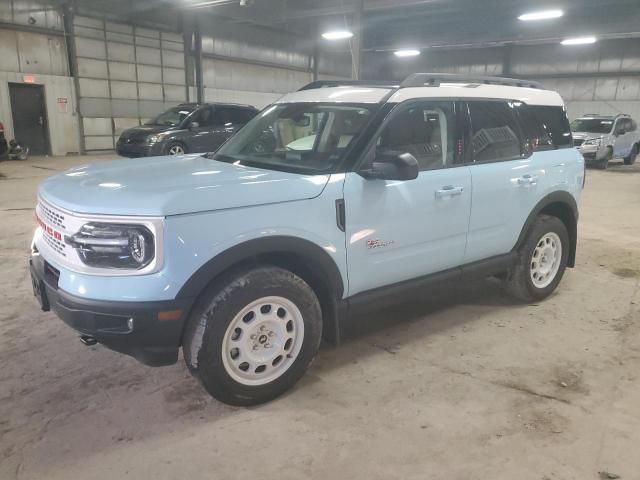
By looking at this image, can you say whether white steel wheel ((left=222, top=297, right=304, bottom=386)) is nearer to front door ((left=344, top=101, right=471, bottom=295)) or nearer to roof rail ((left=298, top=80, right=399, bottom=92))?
front door ((left=344, top=101, right=471, bottom=295))

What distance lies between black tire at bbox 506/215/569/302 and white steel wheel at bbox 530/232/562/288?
0.09 feet

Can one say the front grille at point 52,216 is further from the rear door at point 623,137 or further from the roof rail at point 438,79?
the rear door at point 623,137

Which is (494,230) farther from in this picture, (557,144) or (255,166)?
(255,166)

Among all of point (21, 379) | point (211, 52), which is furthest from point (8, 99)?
point (21, 379)

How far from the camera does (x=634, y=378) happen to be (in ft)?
10.3

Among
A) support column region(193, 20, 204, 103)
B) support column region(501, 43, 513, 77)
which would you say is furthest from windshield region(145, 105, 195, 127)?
support column region(501, 43, 513, 77)

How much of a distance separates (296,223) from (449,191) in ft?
4.00

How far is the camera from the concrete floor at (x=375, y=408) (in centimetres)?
234

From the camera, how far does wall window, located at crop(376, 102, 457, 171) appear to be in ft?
10.4

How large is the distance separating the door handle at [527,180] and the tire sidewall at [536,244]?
40 centimetres

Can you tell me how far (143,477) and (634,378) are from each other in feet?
9.46

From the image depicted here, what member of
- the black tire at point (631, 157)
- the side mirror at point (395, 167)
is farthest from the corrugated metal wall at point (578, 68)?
the side mirror at point (395, 167)

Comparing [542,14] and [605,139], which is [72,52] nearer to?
[542,14]

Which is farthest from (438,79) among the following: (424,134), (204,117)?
(204,117)
